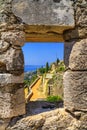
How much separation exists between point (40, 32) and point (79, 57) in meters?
0.78

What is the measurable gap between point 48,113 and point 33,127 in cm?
36

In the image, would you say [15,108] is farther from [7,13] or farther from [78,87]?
[7,13]

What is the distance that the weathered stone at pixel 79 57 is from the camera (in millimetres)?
4316

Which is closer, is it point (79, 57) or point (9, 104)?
point (9, 104)

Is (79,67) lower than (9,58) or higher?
lower

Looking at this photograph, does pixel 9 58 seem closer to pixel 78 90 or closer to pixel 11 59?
pixel 11 59

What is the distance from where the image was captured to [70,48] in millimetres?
4465

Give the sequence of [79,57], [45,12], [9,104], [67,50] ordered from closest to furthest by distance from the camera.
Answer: [9,104] < [45,12] < [79,57] < [67,50]

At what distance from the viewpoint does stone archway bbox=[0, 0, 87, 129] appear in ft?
13.4

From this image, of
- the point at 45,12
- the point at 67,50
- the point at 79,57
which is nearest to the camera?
the point at 45,12

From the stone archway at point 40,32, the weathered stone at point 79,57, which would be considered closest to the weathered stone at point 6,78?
the stone archway at point 40,32

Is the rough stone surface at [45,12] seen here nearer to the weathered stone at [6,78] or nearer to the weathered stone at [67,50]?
the weathered stone at [67,50]

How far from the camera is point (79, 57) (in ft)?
14.2

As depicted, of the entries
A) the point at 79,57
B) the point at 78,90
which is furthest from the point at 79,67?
the point at 78,90
